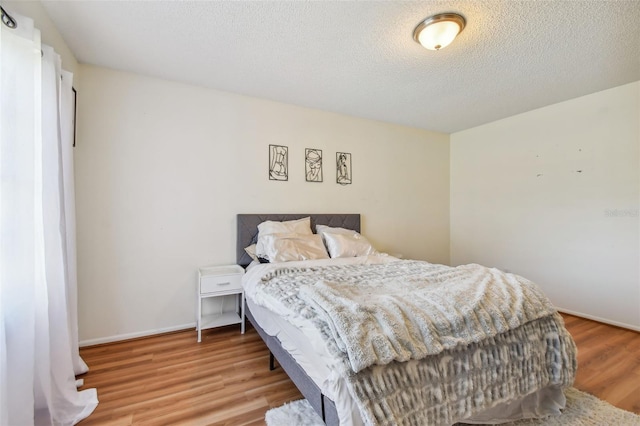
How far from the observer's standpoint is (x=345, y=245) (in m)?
2.92

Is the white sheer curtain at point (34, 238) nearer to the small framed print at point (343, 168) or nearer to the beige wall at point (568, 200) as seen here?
the small framed print at point (343, 168)

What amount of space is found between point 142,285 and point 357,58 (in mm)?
2836

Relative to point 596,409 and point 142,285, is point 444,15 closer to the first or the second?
point 596,409

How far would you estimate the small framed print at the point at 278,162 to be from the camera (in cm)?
313

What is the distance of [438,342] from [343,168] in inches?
105

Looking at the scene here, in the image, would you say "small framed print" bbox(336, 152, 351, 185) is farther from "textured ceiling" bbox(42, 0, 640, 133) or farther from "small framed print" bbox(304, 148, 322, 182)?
"textured ceiling" bbox(42, 0, 640, 133)

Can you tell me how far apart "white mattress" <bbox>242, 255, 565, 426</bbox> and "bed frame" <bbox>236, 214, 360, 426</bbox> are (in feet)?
0.22

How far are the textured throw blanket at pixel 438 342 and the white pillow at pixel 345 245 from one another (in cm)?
106

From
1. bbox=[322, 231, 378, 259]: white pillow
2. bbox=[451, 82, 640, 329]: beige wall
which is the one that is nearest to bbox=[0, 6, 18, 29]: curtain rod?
bbox=[322, 231, 378, 259]: white pillow

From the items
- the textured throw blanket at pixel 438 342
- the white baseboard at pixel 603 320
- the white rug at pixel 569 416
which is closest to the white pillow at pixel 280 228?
the textured throw blanket at pixel 438 342

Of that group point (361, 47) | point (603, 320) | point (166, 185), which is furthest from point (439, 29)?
point (603, 320)

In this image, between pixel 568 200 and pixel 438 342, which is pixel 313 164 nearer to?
pixel 438 342

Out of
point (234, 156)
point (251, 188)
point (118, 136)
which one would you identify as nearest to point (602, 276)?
point (251, 188)

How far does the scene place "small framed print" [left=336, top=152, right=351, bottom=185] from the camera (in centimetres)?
357
